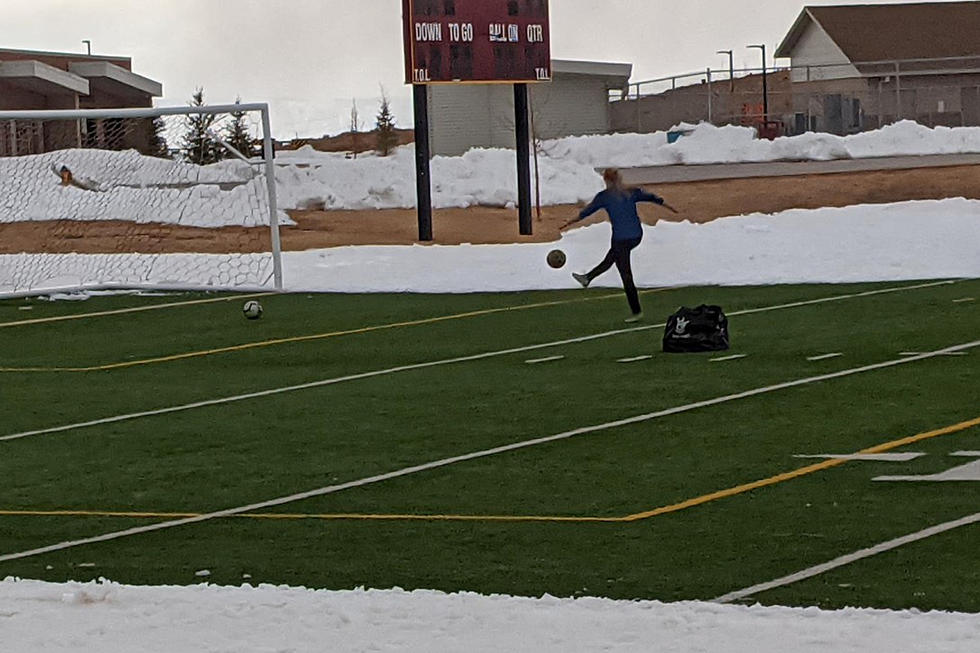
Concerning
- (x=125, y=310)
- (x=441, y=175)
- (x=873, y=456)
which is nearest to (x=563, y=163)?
(x=441, y=175)

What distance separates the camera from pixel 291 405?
577 inches

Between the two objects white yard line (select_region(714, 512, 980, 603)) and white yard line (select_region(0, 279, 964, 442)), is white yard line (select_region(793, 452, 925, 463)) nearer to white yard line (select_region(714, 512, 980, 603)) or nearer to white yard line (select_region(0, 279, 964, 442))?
white yard line (select_region(714, 512, 980, 603))

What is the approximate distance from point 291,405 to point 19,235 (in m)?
29.9

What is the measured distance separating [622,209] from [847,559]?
12.6 m

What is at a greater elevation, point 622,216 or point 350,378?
point 622,216

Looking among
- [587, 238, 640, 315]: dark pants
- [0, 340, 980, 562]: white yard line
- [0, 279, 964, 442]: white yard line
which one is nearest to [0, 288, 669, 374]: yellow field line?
[587, 238, 640, 315]: dark pants

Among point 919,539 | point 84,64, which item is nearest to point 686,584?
point 919,539

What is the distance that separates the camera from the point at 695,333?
17.1m

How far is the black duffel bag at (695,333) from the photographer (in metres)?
17.1

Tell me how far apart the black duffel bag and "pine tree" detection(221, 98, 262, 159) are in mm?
46791

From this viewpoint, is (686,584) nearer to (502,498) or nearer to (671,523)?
(671,523)

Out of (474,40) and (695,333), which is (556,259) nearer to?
(474,40)

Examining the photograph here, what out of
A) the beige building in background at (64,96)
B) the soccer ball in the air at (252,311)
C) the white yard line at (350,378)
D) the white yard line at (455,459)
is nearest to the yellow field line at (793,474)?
the white yard line at (455,459)

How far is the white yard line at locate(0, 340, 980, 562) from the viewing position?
945 centimetres
